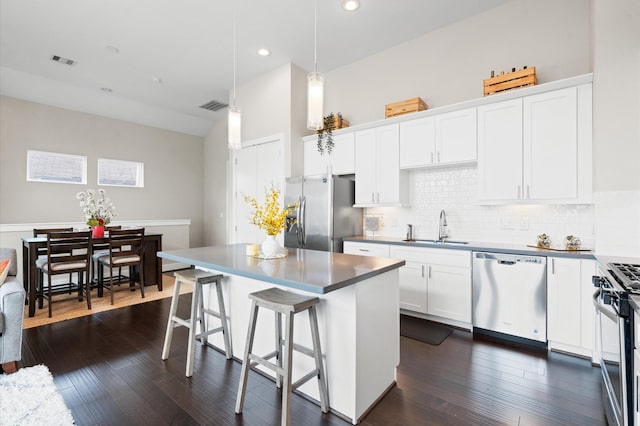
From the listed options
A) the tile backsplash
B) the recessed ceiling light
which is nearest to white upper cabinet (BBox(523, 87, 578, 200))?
the tile backsplash

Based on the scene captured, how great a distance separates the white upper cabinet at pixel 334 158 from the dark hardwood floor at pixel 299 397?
2341 mm

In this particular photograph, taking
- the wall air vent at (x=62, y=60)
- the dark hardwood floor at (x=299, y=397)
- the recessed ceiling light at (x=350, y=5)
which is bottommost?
the dark hardwood floor at (x=299, y=397)

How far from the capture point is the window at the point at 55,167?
5.17m

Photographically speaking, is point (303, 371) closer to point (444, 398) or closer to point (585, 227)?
point (444, 398)

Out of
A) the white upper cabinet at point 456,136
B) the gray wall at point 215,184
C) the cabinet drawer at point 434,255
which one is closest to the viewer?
the cabinet drawer at point 434,255

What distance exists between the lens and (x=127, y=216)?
6.16 m

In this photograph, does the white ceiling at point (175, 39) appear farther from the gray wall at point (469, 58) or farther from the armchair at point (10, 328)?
the armchair at point (10, 328)

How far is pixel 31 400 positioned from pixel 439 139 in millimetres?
4116

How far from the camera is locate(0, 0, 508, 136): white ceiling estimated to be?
331 cm

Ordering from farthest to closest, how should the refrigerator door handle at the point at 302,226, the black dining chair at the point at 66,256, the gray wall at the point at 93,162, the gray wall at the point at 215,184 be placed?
the gray wall at the point at 215,184 < the gray wall at the point at 93,162 < the refrigerator door handle at the point at 302,226 < the black dining chair at the point at 66,256

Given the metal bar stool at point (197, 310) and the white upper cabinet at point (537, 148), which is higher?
the white upper cabinet at point (537, 148)

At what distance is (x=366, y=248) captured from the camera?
3809 millimetres

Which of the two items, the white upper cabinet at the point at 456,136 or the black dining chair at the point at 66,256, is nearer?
the white upper cabinet at the point at 456,136

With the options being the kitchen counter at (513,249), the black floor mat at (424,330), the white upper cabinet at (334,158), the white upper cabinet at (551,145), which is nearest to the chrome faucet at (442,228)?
the kitchen counter at (513,249)
